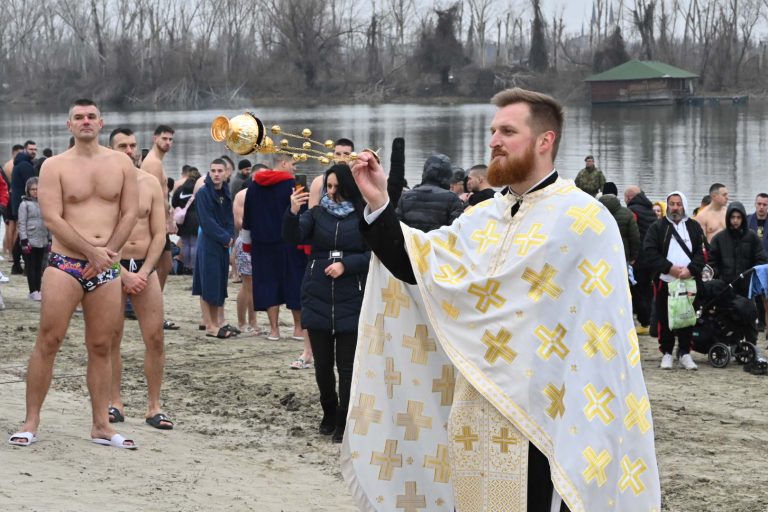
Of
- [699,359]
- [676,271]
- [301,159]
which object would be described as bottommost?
[699,359]

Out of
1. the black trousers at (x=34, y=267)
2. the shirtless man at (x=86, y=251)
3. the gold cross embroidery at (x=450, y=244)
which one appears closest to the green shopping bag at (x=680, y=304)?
the shirtless man at (x=86, y=251)

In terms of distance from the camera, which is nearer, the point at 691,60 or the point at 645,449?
the point at 645,449

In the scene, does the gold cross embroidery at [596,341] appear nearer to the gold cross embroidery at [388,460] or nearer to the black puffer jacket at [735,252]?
the gold cross embroidery at [388,460]

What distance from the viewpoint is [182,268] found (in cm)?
1895

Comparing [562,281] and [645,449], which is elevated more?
[562,281]

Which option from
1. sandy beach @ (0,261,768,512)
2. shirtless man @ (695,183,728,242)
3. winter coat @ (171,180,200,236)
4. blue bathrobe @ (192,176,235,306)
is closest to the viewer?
sandy beach @ (0,261,768,512)

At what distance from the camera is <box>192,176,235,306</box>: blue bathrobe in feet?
41.3

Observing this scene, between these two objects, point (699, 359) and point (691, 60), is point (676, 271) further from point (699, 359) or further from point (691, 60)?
point (691, 60)

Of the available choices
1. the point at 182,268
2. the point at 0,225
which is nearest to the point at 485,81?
the point at 0,225

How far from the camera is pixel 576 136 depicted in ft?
241

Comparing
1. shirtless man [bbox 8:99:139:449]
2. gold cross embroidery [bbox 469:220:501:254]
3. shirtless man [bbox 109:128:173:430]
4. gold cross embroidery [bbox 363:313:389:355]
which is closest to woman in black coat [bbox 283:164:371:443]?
shirtless man [bbox 109:128:173:430]

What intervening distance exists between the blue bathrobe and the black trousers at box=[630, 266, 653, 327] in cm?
452

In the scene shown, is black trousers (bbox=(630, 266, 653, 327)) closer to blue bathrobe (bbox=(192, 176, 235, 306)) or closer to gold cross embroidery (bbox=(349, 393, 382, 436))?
blue bathrobe (bbox=(192, 176, 235, 306))

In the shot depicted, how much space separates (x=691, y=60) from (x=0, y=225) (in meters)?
116
